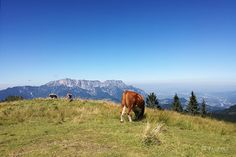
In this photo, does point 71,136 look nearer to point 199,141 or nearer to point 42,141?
point 42,141

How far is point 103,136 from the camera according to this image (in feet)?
48.8

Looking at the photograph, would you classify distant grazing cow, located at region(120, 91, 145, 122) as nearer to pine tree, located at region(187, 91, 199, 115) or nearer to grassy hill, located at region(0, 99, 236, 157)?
grassy hill, located at region(0, 99, 236, 157)

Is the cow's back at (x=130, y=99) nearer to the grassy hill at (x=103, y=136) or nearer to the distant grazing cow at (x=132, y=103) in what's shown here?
the distant grazing cow at (x=132, y=103)

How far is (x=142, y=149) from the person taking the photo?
12.1 m

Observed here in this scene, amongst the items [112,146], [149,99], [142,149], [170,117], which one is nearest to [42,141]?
[112,146]

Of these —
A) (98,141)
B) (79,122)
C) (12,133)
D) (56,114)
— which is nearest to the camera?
(98,141)

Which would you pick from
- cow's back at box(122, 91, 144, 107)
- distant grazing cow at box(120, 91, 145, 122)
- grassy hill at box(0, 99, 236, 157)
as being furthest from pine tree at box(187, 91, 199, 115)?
cow's back at box(122, 91, 144, 107)

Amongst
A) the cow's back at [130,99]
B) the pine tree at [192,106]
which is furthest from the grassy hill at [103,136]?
the pine tree at [192,106]

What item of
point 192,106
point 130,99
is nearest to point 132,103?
point 130,99

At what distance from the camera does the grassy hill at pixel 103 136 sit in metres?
12.0

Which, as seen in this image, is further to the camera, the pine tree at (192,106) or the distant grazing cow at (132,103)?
the pine tree at (192,106)

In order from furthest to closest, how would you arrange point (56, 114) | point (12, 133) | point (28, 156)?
point (56, 114) → point (12, 133) → point (28, 156)

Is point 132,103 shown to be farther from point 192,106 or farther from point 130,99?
point 192,106

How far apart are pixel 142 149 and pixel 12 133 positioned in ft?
32.6
